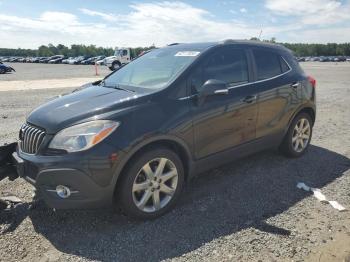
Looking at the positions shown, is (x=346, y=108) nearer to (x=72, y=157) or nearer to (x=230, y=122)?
(x=230, y=122)

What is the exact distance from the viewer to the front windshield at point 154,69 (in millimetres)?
4086

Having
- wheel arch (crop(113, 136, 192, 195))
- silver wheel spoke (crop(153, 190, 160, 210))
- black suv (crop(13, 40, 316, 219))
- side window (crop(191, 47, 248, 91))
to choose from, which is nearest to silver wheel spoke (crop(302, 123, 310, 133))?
black suv (crop(13, 40, 316, 219))

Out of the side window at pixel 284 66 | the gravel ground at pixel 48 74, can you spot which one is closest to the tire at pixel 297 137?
the side window at pixel 284 66

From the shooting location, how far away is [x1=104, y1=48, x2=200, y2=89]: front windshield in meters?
4.09

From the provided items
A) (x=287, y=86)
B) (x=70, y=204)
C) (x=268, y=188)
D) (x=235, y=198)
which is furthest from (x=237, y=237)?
(x=287, y=86)

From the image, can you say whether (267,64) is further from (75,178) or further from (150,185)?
(75,178)

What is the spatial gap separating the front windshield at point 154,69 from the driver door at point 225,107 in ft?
0.83

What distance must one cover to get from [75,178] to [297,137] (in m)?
3.74

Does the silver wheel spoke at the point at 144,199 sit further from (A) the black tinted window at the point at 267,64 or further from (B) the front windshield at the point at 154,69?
(A) the black tinted window at the point at 267,64

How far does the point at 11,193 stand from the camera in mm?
4309

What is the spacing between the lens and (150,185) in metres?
3.61

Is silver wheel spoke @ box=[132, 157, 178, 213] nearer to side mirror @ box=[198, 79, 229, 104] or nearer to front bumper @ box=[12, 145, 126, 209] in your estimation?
front bumper @ box=[12, 145, 126, 209]

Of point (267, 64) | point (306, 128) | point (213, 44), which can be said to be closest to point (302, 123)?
point (306, 128)

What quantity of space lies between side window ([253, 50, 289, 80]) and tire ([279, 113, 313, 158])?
89 cm
